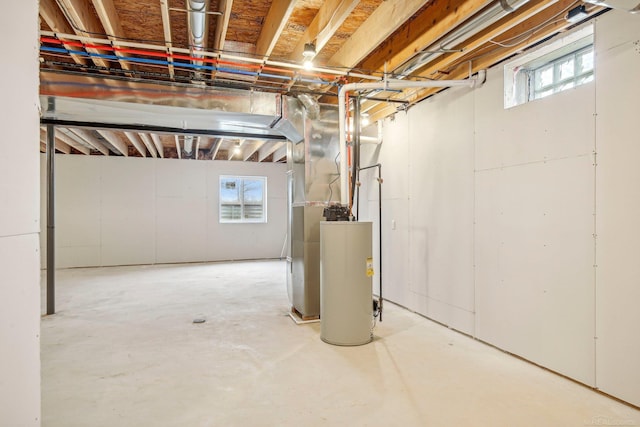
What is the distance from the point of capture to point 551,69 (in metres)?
2.72

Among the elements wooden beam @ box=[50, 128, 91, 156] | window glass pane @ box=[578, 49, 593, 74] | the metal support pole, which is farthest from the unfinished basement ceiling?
wooden beam @ box=[50, 128, 91, 156]

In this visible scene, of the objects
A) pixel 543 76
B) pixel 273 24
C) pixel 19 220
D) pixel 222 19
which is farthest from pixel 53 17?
pixel 543 76

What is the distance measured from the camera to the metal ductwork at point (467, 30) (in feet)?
7.02

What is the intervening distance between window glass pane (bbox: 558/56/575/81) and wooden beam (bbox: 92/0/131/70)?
3.20 m

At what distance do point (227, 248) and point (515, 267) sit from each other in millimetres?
6721

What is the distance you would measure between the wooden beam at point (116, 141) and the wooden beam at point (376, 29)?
15.2ft

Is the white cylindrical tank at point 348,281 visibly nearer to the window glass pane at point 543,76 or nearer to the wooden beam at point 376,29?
the wooden beam at point 376,29

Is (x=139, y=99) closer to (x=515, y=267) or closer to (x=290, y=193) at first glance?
(x=290, y=193)

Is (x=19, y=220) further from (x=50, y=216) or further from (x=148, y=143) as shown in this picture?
(x=148, y=143)

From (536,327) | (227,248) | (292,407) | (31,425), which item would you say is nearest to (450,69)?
(536,327)

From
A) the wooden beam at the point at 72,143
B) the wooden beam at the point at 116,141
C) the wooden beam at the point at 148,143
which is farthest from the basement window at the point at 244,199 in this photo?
the wooden beam at the point at 72,143

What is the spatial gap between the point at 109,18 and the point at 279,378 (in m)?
2.78

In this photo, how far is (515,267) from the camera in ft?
9.27

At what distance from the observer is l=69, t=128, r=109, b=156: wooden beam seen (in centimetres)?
602
